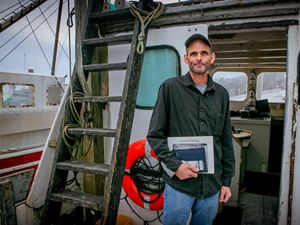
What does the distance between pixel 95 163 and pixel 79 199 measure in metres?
0.33

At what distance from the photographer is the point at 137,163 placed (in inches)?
111

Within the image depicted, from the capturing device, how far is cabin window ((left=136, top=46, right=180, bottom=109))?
289 centimetres

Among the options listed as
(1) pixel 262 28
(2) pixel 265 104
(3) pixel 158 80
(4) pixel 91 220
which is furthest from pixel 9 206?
(2) pixel 265 104

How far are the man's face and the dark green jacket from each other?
0.30ft

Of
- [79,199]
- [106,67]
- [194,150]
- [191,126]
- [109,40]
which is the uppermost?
[109,40]

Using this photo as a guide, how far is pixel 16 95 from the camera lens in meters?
3.60

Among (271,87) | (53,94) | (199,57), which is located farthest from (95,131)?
(271,87)

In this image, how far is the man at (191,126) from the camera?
1795mm

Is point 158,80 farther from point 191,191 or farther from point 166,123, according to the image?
point 191,191

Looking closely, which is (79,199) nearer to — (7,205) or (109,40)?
(7,205)

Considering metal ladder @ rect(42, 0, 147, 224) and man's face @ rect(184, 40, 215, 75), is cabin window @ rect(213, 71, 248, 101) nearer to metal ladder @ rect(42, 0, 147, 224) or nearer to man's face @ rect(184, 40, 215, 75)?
metal ladder @ rect(42, 0, 147, 224)

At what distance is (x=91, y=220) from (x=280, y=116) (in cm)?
590

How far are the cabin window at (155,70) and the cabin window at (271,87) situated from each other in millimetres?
4999

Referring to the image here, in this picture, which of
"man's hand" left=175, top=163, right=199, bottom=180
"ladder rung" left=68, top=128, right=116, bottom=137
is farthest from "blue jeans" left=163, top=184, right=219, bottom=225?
"ladder rung" left=68, top=128, right=116, bottom=137
